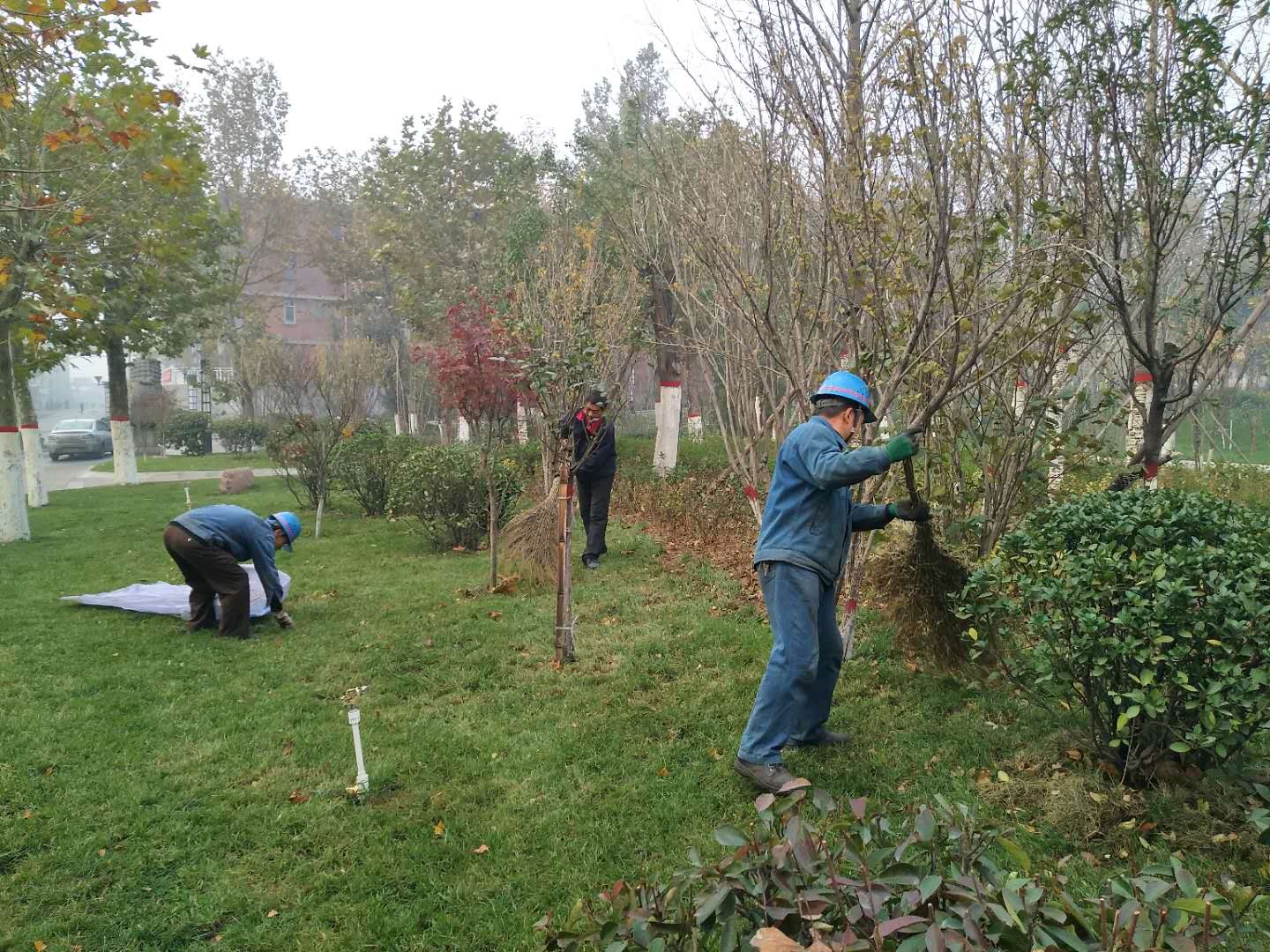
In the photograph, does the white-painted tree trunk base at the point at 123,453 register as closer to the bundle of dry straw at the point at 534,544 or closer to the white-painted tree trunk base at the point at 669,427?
the white-painted tree trunk base at the point at 669,427

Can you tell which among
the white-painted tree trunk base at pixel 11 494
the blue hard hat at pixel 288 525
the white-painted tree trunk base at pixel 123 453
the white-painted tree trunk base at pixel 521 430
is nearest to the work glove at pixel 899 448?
the blue hard hat at pixel 288 525

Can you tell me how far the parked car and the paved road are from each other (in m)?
3.74

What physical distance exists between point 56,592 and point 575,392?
5.29 meters

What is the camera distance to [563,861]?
3.29m

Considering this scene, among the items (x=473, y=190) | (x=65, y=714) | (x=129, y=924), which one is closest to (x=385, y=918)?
(x=129, y=924)

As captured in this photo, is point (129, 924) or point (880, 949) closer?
point (880, 949)

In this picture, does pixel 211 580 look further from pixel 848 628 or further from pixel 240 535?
pixel 848 628

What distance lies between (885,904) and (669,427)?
1235cm

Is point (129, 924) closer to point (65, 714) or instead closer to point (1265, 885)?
point (65, 714)

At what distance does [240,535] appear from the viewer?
6.45 meters

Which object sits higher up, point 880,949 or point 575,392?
point 575,392

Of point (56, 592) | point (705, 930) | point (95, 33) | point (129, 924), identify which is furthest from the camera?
point (56, 592)

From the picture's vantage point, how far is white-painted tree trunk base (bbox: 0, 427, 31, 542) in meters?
10.7

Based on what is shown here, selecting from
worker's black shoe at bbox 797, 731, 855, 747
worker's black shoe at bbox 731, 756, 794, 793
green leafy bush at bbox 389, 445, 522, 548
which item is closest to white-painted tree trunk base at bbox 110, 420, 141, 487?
green leafy bush at bbox 389, 445, 522, 548
